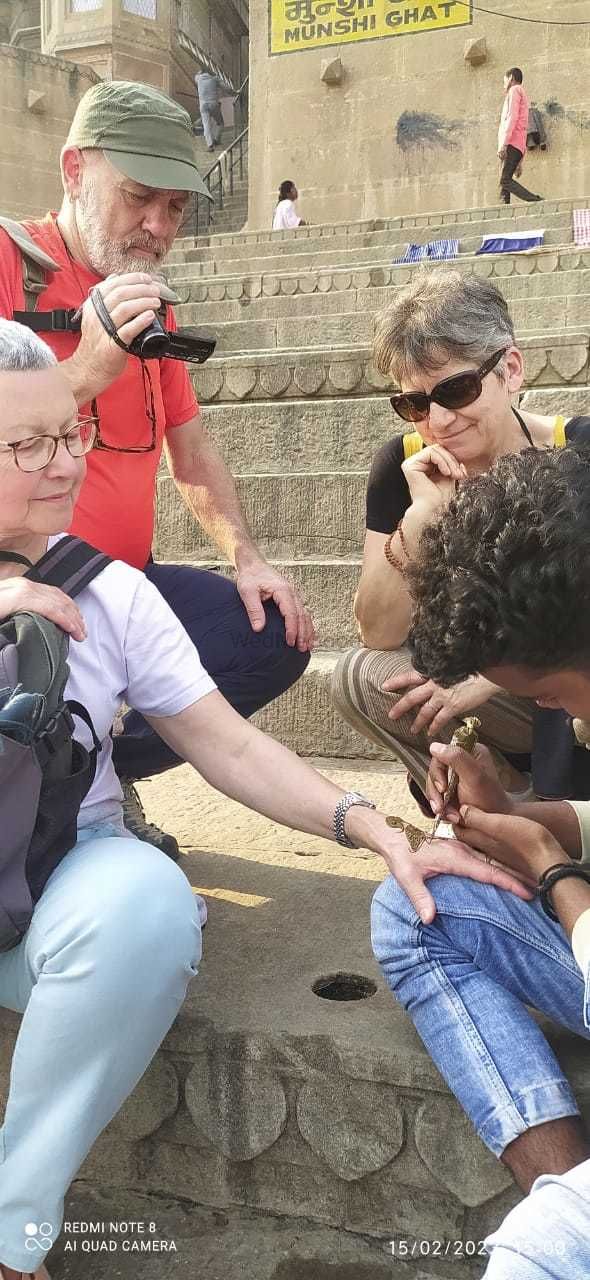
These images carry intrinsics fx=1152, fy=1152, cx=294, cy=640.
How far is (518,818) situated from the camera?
1.70 meters

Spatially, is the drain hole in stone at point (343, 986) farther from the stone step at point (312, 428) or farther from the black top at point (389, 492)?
the stone step at point (312, 428)

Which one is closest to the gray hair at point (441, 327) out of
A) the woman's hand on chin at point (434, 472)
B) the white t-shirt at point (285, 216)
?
the woman's hand on chin at point (434, 472)

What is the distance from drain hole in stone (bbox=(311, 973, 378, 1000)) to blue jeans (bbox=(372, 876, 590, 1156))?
28cm

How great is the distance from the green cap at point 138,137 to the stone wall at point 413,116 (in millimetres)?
14196

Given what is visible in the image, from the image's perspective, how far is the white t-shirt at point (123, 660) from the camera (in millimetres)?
1835

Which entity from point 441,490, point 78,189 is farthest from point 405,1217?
point 78,189

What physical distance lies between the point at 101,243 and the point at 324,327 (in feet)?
11.1

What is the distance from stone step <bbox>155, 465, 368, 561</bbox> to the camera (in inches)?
159

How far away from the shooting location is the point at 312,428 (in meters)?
4.31

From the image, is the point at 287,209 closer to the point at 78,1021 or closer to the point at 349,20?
the point at 349,20

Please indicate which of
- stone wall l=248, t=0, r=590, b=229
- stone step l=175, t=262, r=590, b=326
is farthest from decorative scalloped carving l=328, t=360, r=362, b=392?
stone wall l=248, t=0, r=590, b=229

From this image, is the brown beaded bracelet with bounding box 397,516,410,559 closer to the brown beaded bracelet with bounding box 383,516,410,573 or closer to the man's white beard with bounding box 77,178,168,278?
the brown beaded bracelet with bounding box 383,516,410,573

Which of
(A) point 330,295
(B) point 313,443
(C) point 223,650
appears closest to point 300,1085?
(C) point 223,650

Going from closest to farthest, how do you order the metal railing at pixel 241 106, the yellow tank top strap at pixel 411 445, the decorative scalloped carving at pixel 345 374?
the yellow tank top strap at pixel 411 445, the decorative scalloped carving at pixel 345 374, the metal railing at pixel 241 106
